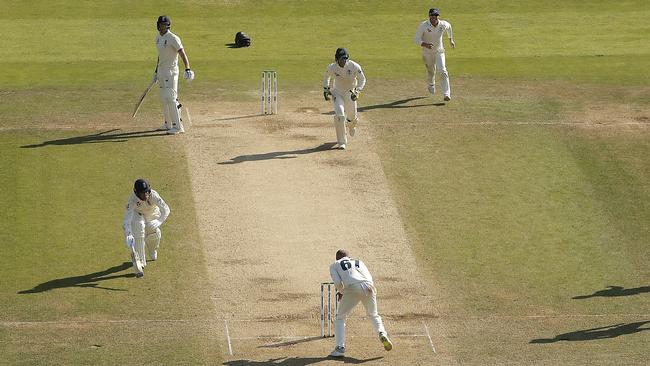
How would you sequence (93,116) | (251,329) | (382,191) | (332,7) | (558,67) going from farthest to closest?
(332,7), (558,67), (93,116), (382,191), (251,329)

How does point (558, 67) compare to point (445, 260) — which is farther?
point (558, 67)

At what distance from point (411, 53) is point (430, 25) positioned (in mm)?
5789

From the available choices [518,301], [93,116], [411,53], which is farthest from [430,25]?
[518,301]

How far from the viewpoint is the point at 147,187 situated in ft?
98.8

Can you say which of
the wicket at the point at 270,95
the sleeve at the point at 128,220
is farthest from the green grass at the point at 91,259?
the wicket at the point at 270,95

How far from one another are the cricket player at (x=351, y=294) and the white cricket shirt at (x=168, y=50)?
11230mm

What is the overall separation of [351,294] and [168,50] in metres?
12.0

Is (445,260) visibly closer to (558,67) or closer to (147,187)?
(147,187)

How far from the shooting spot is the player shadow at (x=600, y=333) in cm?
2844

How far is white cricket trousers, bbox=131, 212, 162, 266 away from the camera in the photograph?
30411 mm

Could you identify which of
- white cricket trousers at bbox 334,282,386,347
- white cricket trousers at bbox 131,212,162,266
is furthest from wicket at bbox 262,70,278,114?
white cricket trousers at bbox 334,282,386,347

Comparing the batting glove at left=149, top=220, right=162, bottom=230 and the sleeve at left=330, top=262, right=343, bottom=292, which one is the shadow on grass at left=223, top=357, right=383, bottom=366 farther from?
the batting glove at left=149, top=220, right=162, bottom=230

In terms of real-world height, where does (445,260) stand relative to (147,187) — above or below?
below

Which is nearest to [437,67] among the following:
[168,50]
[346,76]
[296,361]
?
[346,76]
